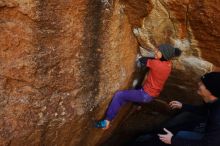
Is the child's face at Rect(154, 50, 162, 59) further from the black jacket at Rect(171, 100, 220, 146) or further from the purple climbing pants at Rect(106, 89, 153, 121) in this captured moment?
the black jacket at Rect(171, 100, 220, 146)

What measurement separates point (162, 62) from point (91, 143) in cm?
125

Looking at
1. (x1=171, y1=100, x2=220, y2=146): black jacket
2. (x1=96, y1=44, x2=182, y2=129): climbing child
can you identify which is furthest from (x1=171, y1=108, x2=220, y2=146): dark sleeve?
(x1=96, y1=44, x2=182, y2=129): climbing child

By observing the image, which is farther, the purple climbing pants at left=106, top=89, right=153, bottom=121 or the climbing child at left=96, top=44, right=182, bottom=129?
the purple climbing pants at left=106, top=89, right=153, bottom=121

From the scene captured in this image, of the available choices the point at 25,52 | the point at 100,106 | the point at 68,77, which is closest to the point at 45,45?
the point at 25,52

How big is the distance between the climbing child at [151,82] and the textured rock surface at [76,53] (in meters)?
0.08

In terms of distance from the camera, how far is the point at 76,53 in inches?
149

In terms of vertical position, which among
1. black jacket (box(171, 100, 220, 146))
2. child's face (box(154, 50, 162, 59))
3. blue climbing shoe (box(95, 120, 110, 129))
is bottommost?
blue climbing shoe (box(95, 120, 110, 129))

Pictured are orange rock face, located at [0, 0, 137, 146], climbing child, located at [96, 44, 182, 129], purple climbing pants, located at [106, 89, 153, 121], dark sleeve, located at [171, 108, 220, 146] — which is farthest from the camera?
purple climbing pants, located at [106, 89, 153, 121]

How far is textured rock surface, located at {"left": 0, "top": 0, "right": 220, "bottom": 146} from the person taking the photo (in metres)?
3.44

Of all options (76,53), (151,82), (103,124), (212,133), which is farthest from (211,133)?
(76,53)

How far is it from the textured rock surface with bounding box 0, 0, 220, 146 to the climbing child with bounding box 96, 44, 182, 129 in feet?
0.26

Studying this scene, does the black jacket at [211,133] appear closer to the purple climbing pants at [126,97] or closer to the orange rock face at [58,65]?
the purple climbing pants at [126,97]

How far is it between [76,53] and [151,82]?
2.80 feet

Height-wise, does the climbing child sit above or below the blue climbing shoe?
above
